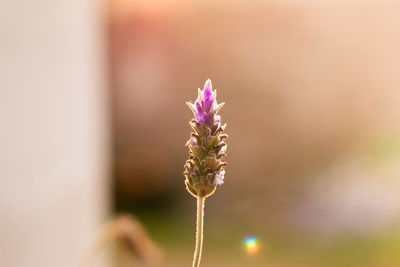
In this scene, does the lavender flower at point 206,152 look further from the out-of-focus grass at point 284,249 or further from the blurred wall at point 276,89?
the blurred wall at point 276,89

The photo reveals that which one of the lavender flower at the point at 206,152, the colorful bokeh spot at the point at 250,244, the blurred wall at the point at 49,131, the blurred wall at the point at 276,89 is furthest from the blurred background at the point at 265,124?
the lavender flower at the point at 206,152

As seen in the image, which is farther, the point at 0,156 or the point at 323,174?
the point at 323,174

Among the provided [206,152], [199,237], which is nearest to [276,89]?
[206,152]

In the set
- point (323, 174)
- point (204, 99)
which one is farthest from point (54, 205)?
point (323, 174)

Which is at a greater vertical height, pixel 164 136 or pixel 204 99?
pixel 204 99

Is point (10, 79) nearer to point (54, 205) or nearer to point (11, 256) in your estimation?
point (11, 256)

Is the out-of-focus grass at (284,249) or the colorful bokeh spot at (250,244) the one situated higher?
the colorful bokeh spot at (250,244)
